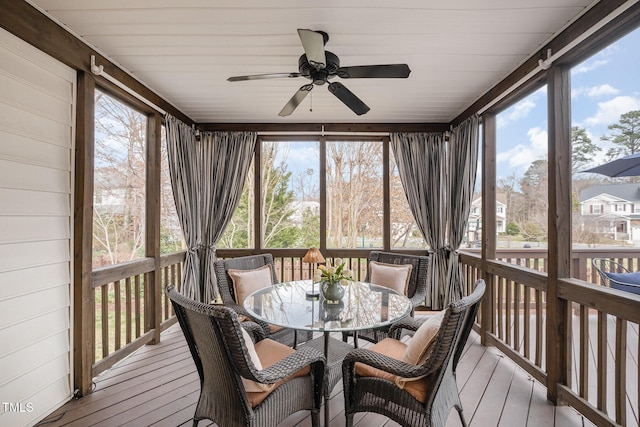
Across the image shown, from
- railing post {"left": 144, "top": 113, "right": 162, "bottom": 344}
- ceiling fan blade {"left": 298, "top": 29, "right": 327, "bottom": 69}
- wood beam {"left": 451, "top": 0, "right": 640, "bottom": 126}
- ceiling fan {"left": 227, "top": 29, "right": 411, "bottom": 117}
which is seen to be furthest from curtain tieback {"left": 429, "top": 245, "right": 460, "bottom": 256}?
railing post {"left": 144, "top": 113, "right": 162, "bottom": 344}

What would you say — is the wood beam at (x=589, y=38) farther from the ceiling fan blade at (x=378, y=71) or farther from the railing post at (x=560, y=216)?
the ceiling fan blade at (x=378, y=71)

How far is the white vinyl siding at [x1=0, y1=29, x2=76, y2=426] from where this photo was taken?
5.80 ft

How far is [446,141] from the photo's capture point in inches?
155

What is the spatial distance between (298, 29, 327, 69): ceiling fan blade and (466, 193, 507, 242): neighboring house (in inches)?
95.3

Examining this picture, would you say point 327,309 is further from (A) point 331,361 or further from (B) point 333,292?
(A) point 331,361

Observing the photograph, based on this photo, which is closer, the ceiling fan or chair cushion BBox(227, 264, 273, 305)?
the ceiling fan

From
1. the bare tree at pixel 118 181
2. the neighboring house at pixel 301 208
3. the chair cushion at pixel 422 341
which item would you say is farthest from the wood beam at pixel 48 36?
the chair cushion at pixel 422 341

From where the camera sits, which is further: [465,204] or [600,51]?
[465,204]

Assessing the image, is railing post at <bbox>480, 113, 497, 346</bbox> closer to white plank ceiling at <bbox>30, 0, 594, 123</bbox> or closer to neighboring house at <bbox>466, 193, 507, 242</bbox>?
neighboring house at <bbox>466, 193, 507, 242</bbox>

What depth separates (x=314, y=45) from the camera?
166cm

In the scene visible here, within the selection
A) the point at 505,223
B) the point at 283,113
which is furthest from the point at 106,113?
the point at 505,223

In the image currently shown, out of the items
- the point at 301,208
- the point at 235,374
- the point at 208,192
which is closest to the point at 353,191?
the point at 301,208

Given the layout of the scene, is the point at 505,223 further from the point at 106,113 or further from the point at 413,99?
the point at 106,113

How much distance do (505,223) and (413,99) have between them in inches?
64.9
